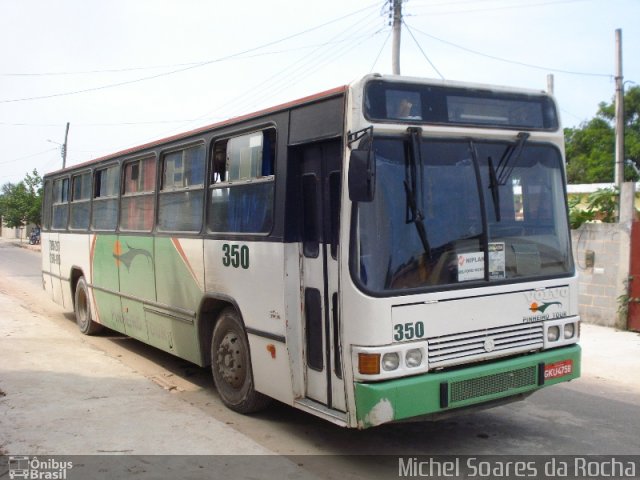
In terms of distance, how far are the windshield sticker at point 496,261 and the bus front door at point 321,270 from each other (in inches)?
48.1

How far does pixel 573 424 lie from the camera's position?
6.17 metres

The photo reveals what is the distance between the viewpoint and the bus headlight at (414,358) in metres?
4.77

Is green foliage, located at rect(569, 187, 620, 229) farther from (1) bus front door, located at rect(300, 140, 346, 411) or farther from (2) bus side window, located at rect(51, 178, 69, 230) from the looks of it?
(2) bus side window, located at rect(51, 178, 69, 230)

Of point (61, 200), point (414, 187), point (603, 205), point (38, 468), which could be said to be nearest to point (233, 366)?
point (38, 468)

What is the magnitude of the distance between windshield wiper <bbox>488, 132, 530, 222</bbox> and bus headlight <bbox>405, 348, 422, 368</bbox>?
4.14ft

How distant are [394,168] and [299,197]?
0.97 metres

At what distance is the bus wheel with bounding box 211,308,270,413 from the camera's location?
6219mm

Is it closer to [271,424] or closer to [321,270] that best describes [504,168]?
[321,270]

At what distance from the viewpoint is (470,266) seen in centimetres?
511

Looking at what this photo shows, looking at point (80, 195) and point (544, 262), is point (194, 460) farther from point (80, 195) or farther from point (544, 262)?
point (80, 195)

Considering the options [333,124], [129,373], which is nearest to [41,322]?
[129,373]

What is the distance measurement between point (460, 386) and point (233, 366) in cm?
238

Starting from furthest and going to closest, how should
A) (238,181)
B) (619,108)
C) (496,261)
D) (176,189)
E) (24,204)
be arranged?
(24,204) < (619,108) < (176,189) < (238,181) < (496,261)

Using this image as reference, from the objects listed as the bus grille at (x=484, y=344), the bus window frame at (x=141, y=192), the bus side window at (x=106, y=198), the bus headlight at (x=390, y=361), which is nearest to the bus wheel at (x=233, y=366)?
the bus headlight at (x=390, y=361)
